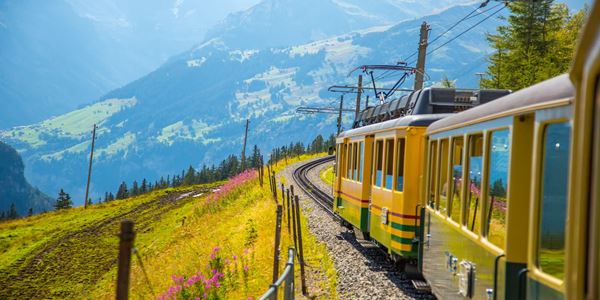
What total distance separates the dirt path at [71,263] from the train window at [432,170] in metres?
21.2

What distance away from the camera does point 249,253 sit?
16.6 metres

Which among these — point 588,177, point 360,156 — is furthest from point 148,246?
point 588,177

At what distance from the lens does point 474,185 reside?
676 centimetres

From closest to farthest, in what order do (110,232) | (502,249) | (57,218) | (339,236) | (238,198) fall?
(502,249) → (339,236) → (238,198) → (110,232) → (57,218)

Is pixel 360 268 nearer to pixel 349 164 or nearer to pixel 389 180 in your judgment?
pixel 389 180

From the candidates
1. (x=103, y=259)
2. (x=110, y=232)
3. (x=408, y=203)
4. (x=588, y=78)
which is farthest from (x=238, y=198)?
(x=588, y=78)

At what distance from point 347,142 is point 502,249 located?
38.3ft

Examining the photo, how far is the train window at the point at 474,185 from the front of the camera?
6613 millimetres

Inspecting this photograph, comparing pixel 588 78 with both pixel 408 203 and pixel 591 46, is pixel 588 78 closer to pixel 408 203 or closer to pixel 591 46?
pixel 591 46

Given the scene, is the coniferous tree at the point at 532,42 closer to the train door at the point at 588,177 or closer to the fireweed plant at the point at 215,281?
the fireweed plant at the point at 215,281

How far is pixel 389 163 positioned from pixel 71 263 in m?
28.8

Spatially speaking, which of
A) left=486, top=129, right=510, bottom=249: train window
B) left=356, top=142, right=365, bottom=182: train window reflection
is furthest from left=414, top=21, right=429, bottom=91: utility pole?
left=486, top=129, right=510, bottom=249: train window

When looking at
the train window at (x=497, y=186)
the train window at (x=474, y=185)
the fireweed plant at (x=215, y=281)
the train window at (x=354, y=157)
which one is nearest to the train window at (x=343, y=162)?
the train window at (x=354, y=157)

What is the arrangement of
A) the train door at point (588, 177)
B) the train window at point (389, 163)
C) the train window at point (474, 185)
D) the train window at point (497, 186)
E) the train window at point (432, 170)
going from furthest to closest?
the train window at point (389, 163)
the train window at point (432, 170)
the train window at point (474, 185)
the train window at point (497, 186)
the train door at point (588, 177)
